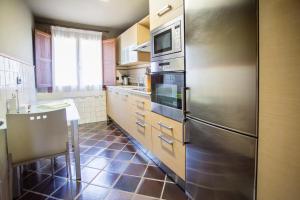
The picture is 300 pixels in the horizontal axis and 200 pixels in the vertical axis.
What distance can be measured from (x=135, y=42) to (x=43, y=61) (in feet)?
6.63

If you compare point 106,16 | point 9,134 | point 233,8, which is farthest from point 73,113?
point 106,16

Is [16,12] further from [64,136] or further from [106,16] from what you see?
[64,136]

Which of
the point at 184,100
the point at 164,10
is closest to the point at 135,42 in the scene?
the point at 164,10

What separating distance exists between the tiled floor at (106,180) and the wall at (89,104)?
1.80 m

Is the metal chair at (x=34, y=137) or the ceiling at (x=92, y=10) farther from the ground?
the ceiling at (x=92, y=10)

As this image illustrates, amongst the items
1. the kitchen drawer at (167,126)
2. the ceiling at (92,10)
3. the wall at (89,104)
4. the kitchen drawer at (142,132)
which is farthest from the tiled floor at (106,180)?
the ceiling at (92,10)

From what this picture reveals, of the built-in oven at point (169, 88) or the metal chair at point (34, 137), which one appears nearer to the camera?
the metal chair at point (34, 137)

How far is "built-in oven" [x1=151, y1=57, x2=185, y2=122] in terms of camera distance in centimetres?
166

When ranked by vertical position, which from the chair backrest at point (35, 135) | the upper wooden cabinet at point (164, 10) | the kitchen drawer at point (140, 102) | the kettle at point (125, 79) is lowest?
the chair backrest at point (35, 135)

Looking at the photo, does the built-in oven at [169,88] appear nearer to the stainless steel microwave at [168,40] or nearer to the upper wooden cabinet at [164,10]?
the stainless steel microwave at [168,40]

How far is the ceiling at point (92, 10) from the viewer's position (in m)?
3.21

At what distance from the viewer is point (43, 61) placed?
12.7ft

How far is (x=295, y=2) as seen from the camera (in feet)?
2.49

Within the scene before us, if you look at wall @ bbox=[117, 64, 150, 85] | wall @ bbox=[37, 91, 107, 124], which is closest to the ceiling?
wall @ bbox=[117, 64, 150, 85]
